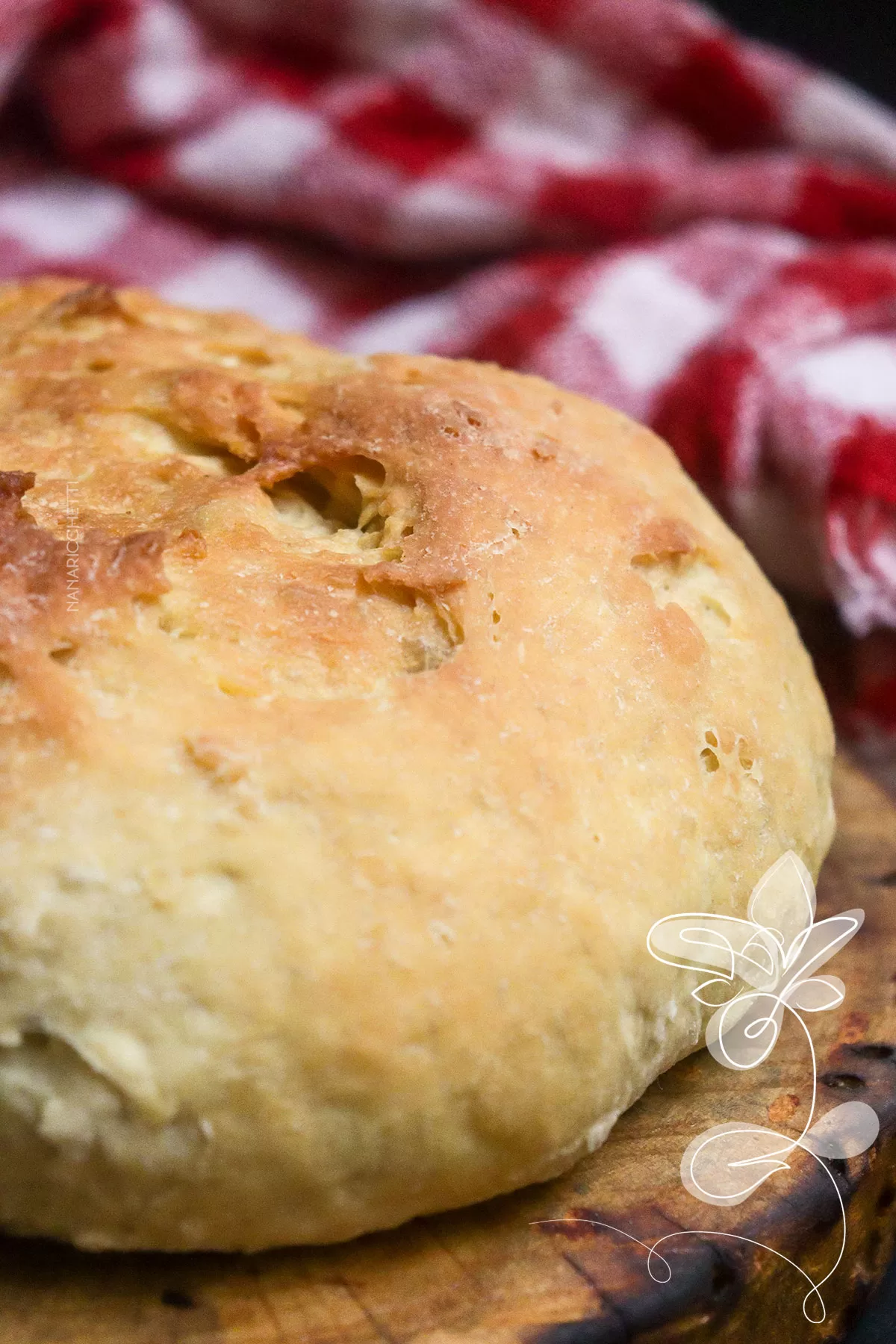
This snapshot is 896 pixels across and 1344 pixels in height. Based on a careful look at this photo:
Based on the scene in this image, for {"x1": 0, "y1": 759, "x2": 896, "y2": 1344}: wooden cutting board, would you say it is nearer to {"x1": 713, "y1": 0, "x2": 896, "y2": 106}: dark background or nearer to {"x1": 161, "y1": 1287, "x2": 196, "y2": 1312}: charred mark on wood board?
{"x1": 161, "y1": 1287, "x2": 196, "y2": 1312}: charred mark on wood board

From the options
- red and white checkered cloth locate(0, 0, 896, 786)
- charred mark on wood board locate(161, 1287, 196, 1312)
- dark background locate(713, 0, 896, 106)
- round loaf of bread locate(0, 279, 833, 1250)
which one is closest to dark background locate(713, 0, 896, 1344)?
dark background locate(713, 0, 896, 106)

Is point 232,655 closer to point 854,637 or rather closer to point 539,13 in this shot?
point 854,637

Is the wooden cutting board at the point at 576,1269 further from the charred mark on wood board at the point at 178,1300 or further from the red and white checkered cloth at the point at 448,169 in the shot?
the red and white checkered cloth at the point at 448,169

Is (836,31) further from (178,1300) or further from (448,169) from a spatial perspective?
(178,1300)

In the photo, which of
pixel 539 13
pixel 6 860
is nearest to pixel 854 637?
pixel 539 13

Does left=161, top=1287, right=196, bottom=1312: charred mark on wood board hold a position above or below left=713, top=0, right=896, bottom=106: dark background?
below
